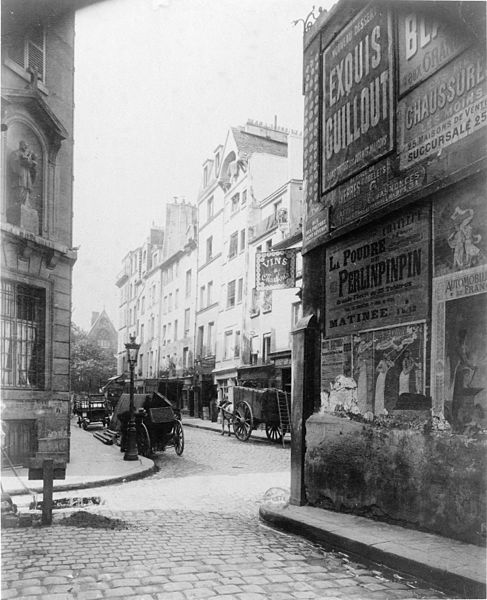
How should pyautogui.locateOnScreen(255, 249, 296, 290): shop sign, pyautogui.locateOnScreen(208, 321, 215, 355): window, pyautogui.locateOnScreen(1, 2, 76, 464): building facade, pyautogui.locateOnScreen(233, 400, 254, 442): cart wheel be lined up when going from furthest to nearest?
1. pyautogui.locateOnScreen(208, 321, 215, 355): window
2. pyautogui.locateOnScreen(255, 249, 296, 290): shop sign
3. pyautogui.locateOnScreen(233, 400, 254, 442): cart wheel
4. pyautogui.locateOnScreen(1, 2, 76, 464): building facade

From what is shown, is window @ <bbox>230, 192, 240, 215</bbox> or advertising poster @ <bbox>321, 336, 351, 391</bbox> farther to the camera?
window @ <bbox>230, 192, 240, 215</bbox>

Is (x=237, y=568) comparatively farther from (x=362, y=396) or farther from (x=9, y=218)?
(x=9, y=218)

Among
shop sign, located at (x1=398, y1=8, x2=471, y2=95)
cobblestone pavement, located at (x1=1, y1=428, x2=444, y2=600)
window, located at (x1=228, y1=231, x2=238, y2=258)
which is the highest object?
window, located at (x1=228, y1=231, x2=238, y2=258)

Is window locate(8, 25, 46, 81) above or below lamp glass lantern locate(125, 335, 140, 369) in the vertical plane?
above

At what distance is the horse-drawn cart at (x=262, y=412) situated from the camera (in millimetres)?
17969

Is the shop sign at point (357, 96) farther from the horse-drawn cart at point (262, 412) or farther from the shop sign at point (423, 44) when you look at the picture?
the horse-drawn cart at point (262, 412)

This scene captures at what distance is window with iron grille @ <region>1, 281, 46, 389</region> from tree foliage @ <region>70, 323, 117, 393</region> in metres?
25.3

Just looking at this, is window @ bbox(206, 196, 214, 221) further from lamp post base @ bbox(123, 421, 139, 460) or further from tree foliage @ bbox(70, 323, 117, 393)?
lamp post base @ bbox(123, 421, 139, 460)

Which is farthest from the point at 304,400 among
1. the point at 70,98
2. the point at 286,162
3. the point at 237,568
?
the point at 286,162

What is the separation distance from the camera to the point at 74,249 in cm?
1278

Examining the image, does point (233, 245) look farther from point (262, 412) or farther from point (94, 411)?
point (262, 412)

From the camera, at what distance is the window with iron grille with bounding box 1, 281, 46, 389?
1127 centimetres

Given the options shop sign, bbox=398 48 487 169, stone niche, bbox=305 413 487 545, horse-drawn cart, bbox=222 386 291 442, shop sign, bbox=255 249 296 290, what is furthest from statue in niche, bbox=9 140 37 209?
shop sign, bbox=255 249 296 290

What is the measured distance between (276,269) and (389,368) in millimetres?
15293
